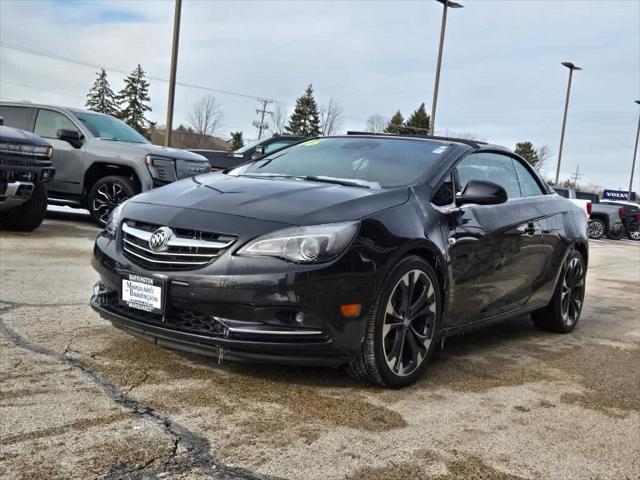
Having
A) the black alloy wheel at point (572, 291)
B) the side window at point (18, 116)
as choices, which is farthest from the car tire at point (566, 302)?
the side window at point (18, 116)

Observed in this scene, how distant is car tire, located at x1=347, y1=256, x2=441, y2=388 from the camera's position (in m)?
3.58

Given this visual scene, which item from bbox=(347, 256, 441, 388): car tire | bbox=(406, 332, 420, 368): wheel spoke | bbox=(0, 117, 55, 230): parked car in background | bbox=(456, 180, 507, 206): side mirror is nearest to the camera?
bbox=(347, 256, 441, 388): car tire

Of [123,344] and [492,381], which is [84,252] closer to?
[123,344]

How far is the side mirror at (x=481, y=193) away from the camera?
14.0 feet

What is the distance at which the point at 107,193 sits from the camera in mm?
10383

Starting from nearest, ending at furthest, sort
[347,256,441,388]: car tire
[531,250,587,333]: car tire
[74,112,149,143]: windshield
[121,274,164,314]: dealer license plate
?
[121,274,164,314]: dealer license plate, [347,256,441,388]: car tire, [531,250,587,333]: car tire, [74,112,149,143]: windshield

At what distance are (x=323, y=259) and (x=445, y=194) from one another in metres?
1.23

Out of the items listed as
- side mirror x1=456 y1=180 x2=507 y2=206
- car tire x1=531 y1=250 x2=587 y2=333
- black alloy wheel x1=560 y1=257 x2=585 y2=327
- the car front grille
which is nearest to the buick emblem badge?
the car front grille

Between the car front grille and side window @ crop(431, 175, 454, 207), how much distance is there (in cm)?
136

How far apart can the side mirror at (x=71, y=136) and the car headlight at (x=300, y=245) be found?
304 inches

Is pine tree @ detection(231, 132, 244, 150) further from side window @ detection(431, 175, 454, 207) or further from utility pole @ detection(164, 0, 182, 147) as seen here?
side window @ detection(431, 175, 454, 207)

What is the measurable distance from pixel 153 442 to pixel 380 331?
1302 mm

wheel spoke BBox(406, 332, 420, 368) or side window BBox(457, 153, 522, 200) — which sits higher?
side window BBox(457, 153, 522, 200)

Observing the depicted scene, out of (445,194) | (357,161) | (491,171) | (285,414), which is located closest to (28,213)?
(357,161)
